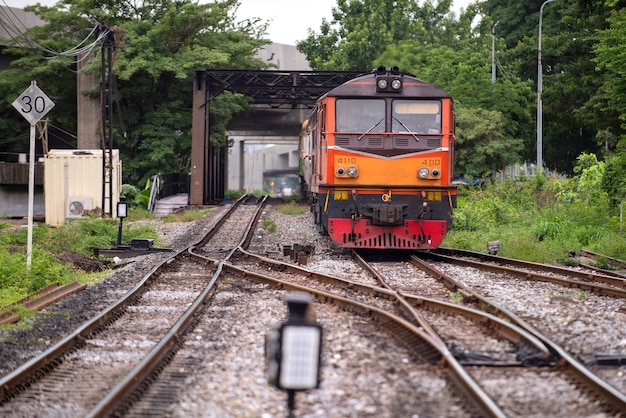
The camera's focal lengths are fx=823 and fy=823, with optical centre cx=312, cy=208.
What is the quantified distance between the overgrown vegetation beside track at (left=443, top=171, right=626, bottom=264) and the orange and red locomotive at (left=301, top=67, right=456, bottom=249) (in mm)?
2304

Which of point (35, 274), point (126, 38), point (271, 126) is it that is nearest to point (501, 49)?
point (271, 126)

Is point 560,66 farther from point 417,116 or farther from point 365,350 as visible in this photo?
point 365,350

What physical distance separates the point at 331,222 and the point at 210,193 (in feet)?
77.1

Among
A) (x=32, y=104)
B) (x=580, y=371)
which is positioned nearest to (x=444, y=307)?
(x=580, y=371)

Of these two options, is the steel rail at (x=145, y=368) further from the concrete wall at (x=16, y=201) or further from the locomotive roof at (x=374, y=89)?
the concrete wall at (x=16, y=201)

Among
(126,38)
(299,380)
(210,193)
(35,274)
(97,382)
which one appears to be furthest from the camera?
(210,193)

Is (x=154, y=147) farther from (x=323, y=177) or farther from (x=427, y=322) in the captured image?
(x=427, y=322)

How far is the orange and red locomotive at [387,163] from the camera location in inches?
597

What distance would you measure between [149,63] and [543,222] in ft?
62.6

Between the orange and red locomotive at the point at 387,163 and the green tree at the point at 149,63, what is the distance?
720 inches

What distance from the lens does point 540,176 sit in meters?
28.6

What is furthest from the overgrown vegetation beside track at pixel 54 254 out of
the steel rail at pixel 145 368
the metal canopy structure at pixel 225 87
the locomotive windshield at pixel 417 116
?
the metal canopy structure at pixel 225 87

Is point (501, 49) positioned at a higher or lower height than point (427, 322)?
higher

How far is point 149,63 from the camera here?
109 feet
